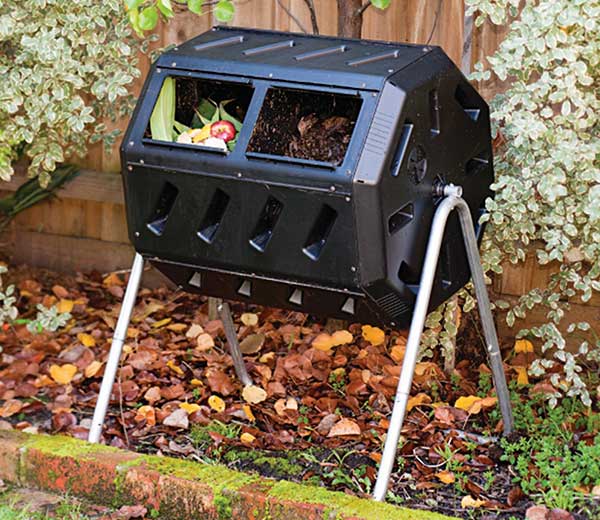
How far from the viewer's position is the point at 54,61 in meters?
3.15

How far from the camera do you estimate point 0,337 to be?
13.9 ft

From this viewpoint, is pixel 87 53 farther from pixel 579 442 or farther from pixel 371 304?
pixel 579 442

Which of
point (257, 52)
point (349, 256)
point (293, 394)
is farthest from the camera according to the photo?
point (293, 394)

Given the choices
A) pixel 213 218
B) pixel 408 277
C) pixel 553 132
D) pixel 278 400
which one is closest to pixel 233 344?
pixel 278 400

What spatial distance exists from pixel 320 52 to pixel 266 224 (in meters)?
0.48

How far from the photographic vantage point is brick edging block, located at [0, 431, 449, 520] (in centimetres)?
258

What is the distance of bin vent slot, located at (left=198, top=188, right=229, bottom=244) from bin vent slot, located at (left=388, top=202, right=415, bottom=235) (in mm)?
434

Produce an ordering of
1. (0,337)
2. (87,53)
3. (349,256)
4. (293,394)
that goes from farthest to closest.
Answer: (0,337)
(293,394)
(87,53)
(349,256)

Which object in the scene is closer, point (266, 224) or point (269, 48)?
point (266, 224)

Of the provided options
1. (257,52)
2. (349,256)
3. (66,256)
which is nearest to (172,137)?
(257,52)

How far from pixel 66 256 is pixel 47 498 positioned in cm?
224

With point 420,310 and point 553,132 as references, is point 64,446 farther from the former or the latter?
point 553,132

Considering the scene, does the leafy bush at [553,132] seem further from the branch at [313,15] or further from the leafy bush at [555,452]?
the branch at [313,15]

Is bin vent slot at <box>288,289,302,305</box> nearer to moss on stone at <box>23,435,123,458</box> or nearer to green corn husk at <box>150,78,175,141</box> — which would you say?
green corn husk at <box>150,78,175,141</box>
